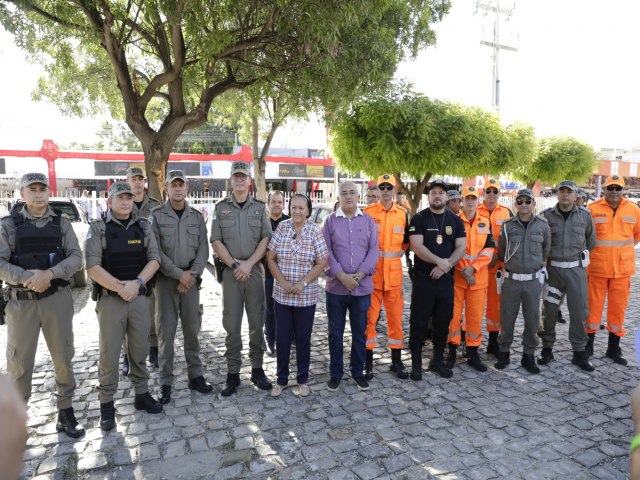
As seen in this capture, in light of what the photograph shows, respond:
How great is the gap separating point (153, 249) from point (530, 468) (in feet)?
11.3

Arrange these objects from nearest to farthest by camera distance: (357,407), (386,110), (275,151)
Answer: (357,407), (386,110), (275,151)

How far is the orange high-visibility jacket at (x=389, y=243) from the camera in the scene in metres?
4.72

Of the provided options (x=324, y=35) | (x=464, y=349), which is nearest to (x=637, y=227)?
(x=464, y=349)

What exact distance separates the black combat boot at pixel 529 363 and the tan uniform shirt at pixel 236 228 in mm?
3224

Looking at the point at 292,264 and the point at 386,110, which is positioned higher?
the point at 386,110

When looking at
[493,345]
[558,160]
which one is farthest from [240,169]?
[558,160]

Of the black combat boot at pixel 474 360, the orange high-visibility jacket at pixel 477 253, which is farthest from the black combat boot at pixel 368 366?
the orange high-visibility jacket at pixel 477 253

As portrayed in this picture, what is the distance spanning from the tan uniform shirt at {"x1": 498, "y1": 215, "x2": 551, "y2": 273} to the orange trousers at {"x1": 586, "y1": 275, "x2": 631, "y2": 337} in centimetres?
89

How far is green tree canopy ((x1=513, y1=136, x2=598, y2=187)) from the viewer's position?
16.1m

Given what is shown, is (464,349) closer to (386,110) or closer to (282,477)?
(282,477)

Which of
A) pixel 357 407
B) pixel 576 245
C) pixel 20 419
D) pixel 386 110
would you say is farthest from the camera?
pixel 386 110

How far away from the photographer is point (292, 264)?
423cm

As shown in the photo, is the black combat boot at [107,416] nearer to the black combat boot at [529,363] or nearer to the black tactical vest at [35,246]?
the black tactical vest at [35,246]

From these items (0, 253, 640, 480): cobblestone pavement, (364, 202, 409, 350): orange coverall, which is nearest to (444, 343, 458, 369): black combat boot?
(0, 253, 640, 480): cobblestone pavement
